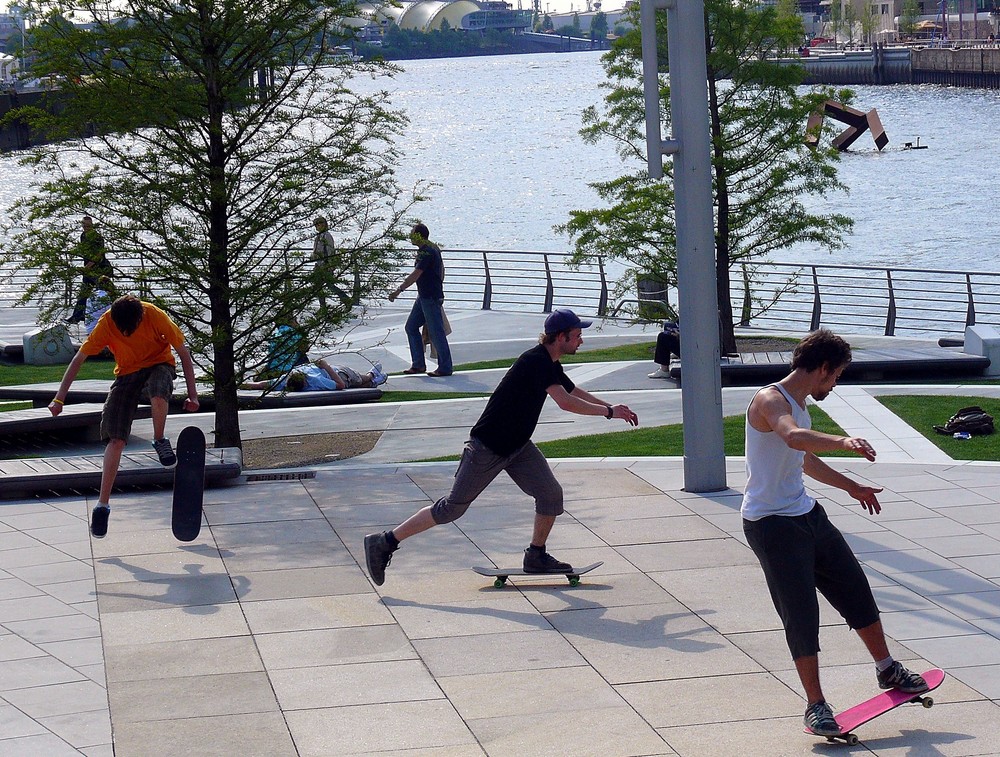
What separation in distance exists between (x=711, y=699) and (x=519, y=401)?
2.02m

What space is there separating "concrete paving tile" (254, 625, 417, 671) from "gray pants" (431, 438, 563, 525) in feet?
2.50

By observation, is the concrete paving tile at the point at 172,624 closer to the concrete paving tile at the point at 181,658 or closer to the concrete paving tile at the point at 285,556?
the concrete paving tile at the point at 181,658

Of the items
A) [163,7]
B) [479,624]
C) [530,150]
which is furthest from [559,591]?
[530,150]

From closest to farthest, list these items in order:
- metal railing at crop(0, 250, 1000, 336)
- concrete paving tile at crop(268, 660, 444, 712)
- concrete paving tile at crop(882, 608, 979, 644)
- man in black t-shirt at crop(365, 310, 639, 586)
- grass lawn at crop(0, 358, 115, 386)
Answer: concrete paving tile at crop(268, 660, 444, 712) < concrete paving tile at crop(882, 608, 979, 644) < man in black t-shirt at crop(365, 310, 639, 586) < grass lawn at crop(0, 358, 115, 386) < metal railing at crop(0, 250, 1000, 336)

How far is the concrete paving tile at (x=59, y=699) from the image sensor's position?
217 inches

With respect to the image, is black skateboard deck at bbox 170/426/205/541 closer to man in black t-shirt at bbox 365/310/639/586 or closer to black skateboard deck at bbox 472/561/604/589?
man in black t-shirt at bbox 365/310/639/586

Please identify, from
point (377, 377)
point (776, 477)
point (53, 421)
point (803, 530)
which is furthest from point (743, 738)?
point (377, 377)

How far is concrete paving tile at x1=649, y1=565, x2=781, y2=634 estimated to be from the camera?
6.47 meters

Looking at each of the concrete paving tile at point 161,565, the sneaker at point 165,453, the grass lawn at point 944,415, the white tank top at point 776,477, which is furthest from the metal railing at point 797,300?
the white tank top at point 776,477

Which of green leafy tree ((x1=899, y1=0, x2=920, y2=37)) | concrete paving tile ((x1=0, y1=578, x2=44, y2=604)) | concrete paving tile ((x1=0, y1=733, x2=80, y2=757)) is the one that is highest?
green leafy tree ((x1=899, y1=0, x2=920, y2=37))

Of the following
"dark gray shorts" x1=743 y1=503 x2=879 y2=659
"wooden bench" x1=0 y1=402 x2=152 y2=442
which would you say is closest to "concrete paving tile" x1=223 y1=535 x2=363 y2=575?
"dark gray shorts" x1=743 y1=503 x2=879 y2=659

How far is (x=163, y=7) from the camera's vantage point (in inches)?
427

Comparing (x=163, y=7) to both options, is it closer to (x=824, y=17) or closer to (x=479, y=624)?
(x=479, y=624)

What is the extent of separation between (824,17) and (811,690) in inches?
8045
